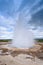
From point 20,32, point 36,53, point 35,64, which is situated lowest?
point 35,64

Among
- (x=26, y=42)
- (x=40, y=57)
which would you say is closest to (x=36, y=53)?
(x=40, y=57)

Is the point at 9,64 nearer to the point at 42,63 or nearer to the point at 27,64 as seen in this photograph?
the point at 27,64

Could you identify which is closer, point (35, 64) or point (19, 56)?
point (35, 64)

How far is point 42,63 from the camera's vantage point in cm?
248

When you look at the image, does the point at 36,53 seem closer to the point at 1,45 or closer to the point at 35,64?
the point at 35,64

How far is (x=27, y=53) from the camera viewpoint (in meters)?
3.00

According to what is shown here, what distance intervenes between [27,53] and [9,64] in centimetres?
80

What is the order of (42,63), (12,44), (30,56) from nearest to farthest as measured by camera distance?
(42,63) < (30,56) < (12,44)

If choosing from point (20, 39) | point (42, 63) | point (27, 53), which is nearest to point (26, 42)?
point (20, 39)

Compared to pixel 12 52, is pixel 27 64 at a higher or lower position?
lower

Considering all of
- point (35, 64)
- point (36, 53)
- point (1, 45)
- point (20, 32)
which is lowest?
point (35, 64)

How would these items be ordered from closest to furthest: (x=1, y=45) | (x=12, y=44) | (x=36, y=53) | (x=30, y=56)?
1. (x=30, y=56)
2. (x=36, y=53)
3. (x=1, y=45)
4. (x=12, y=44)

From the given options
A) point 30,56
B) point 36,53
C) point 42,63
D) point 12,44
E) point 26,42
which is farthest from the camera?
point 26,42

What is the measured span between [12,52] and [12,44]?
110cm
